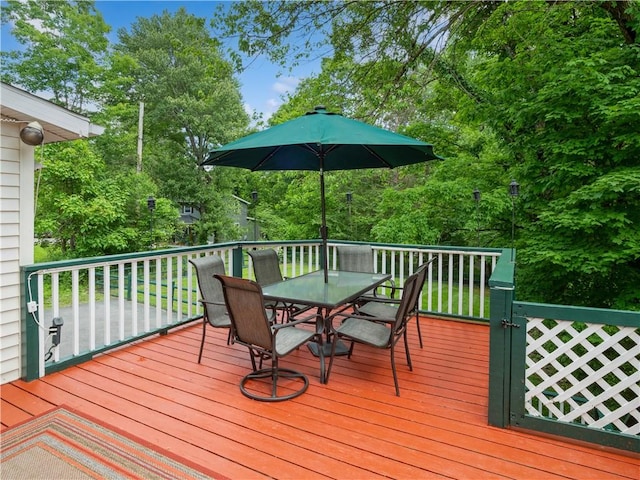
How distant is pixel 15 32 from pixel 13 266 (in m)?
17.4

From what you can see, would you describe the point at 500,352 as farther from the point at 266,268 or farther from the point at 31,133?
the point at 31,133

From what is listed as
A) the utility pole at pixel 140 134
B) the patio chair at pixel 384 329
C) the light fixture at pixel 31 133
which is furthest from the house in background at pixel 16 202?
the utility pole at pixel 140 134

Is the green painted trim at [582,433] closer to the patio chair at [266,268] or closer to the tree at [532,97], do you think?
the tree at [532,97]

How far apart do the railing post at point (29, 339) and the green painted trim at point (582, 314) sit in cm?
378

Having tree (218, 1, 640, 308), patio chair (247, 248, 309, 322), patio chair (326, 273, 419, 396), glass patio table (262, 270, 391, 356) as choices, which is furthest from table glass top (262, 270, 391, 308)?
tree (218, 1, 640, 308)

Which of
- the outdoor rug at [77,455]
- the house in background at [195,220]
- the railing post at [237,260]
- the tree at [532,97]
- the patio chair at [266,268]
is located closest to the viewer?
the outdoor rug at [77,455]

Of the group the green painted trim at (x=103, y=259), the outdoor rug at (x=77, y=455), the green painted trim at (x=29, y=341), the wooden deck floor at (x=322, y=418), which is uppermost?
the green painted trim at (x=103, y=259)

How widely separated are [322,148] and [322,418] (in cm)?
257

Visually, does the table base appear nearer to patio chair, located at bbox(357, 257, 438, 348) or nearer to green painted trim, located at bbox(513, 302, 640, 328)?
patio chair, located at bbox(357, 257, 438, 348)

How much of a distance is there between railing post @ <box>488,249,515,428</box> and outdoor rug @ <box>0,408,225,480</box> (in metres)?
1.81

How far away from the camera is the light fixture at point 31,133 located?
3004 mm

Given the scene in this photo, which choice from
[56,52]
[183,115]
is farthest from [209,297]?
[56,52]

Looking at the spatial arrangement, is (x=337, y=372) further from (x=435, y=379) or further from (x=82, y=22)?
(x=82, y=22)

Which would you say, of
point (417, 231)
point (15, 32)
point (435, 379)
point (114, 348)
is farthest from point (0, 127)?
point (15, 32)
